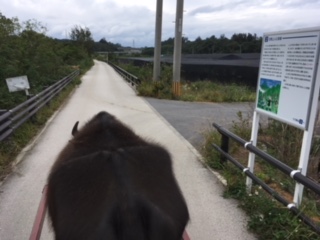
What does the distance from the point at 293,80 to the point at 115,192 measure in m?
2.91

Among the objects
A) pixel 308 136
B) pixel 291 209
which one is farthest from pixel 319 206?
pixel 308 136

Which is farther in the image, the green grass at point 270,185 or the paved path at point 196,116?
the paved path at point 196,116

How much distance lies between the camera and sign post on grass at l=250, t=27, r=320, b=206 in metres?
3.46

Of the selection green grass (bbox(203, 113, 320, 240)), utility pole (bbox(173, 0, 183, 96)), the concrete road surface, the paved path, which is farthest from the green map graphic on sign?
utility pole (bbox(173, 0, 183, 96))

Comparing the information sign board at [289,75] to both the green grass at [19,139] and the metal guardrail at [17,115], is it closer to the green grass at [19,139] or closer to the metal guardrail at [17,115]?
the green grass at [19,139]

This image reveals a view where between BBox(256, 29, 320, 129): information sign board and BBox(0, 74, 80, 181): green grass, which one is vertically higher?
BBox(256, 29, 320, 129): information sign board

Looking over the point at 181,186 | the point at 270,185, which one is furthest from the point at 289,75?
the point at 181,186

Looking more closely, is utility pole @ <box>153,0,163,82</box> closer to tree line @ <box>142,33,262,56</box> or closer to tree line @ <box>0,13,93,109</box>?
tree line @ <box>0,13,93,109</box>

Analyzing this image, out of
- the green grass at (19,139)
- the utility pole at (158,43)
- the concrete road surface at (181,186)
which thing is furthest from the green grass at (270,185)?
the utility pole at (158,43)

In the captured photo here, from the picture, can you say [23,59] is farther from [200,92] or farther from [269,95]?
[269,95]

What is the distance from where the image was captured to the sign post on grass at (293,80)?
3463mm

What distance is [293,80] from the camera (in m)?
3.75

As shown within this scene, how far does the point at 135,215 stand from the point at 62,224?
329 millimetres

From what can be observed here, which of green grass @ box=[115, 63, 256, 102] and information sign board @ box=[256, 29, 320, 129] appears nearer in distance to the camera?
information sign board @ box=[256, 29, 320, 129]
